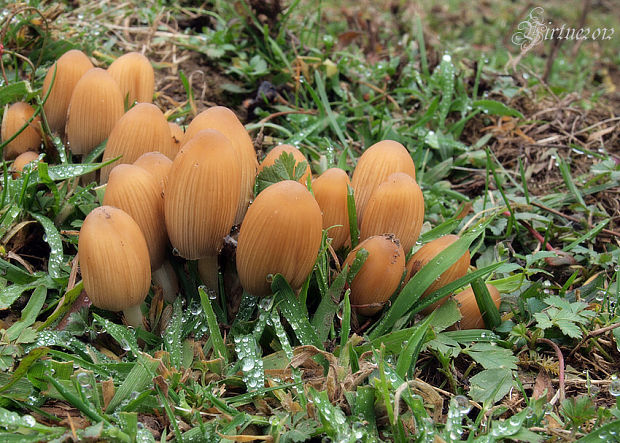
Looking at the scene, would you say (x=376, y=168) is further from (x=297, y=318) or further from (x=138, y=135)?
(x=138, y=135)

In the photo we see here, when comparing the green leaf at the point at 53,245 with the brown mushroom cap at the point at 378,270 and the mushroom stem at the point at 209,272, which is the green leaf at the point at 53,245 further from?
the brown mushroom cap at the point at 378,270

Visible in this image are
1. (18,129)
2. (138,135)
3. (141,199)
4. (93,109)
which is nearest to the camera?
(141,199)

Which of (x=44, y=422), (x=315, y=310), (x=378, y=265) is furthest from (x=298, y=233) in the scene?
(x=44, y=422)

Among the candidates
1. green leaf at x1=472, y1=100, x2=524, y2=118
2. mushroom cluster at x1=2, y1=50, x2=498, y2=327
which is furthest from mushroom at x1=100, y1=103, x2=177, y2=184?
green leaf at x1=472, y1=100, x2=524, y2=118

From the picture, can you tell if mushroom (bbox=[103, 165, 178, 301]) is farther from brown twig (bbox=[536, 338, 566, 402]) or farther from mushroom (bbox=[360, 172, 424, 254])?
brown twig (bbox=[536, 338, 566, 402])

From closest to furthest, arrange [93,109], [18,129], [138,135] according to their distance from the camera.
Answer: [138,135], [93,109], [18,129]

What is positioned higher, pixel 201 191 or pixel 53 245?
pixel 201 191

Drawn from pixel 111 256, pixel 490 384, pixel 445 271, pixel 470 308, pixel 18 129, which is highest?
pixel 18 129

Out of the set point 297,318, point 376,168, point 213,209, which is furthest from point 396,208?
point 213,209
